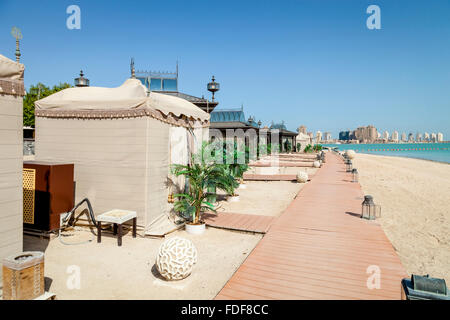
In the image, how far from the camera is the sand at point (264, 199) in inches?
317

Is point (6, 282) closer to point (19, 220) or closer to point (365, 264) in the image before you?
point (19, 220)

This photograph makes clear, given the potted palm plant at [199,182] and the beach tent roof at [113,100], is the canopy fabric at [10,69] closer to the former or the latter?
the beach tent roof at [113,100]

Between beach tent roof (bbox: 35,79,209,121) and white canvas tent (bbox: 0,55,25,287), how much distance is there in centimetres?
220

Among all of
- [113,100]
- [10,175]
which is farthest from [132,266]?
[113,100]

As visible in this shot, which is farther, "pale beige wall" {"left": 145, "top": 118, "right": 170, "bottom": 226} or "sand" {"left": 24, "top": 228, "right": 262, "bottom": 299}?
"pale beige wall" {"left": 145, "top": 118, "right": 170, "bottom": 226}

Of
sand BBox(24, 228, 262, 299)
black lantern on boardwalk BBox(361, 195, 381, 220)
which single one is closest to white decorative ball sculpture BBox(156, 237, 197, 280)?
sand BBox(24, 228, 262, 299)

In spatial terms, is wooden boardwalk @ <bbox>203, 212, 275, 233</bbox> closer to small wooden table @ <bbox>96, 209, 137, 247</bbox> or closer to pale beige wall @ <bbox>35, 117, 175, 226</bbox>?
pale beige wall @ <bbox>35, 117, 175, 226</bbox>

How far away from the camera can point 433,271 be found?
436 cm

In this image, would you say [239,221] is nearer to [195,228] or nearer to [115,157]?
[195,228]

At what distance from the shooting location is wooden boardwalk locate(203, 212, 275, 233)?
20.1 feet

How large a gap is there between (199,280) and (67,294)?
5.61 feet

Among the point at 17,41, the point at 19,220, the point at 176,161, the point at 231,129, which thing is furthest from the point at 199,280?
the point at 231,129

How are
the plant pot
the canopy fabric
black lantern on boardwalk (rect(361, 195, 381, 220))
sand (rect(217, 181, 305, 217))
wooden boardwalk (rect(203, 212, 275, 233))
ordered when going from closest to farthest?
1. the canopy fabric
2. the plant pot
3. wooden boardwalk (rect(203, 212, 275, 233))
4. black lantern on boardwalk (rect(361, 195, 381, 220))
5. sand (rect(217, 181, 305, 217))
